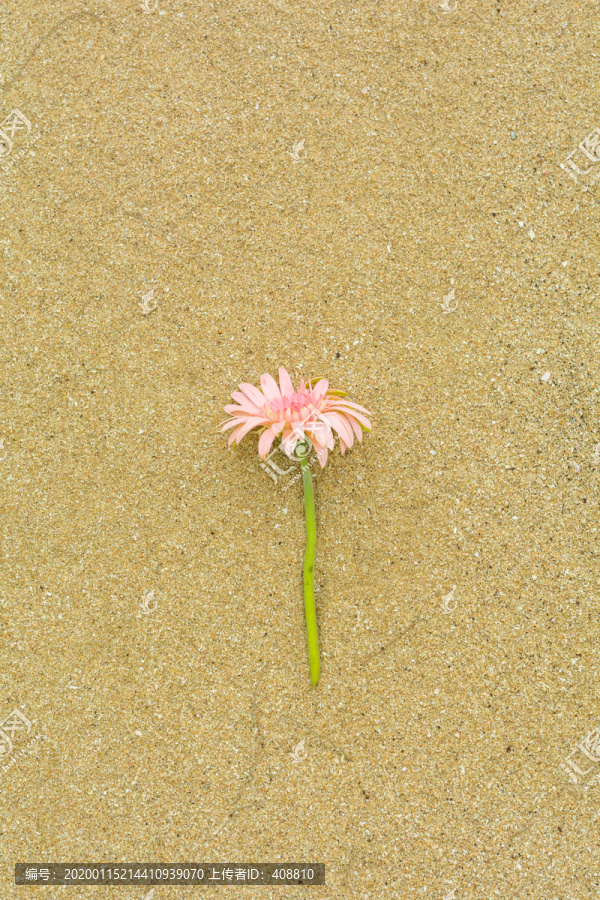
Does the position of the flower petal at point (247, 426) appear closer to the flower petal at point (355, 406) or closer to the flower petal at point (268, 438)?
the flower petal at point (268, 438)

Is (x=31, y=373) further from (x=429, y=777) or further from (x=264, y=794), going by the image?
(x=429, y=777)

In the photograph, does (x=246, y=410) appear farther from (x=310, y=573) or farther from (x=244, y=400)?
(x=310, y=573)

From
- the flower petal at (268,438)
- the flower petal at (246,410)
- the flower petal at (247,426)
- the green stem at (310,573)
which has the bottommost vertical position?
the green stem at (310,573)

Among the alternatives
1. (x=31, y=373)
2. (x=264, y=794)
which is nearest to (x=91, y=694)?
(x=264, y=794)

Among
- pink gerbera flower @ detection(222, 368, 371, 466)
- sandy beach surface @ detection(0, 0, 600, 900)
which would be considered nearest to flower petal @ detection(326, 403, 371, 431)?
pink gerbera flower @ detection(222, 368, 371, 466)

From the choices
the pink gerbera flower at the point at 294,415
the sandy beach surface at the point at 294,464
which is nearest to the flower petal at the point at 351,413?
the pink gerbera flower at the point at 294,415
